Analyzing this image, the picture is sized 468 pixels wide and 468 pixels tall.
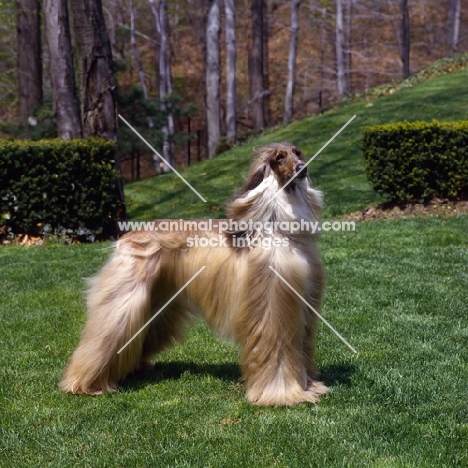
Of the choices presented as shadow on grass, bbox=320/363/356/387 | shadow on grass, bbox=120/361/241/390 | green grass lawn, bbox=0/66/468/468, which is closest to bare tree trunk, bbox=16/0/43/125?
green grass lawn, bbox=0/66/468/468

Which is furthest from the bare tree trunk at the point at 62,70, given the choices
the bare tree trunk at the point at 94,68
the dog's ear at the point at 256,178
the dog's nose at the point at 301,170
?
the dog's nose at the point at 301,170

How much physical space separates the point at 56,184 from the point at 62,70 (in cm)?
340

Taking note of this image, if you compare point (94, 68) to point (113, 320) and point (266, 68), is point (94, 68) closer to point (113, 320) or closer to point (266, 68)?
point (113, 320)

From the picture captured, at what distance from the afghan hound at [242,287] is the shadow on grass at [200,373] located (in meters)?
0.20

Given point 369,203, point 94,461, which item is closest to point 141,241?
point 94,461

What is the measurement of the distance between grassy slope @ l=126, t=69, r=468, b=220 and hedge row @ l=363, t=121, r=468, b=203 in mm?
1241

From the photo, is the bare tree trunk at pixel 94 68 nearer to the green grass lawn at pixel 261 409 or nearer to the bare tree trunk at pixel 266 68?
the green grass lawn at pixel 261 409

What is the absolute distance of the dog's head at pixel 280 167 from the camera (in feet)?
13.8

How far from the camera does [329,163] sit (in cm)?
1664

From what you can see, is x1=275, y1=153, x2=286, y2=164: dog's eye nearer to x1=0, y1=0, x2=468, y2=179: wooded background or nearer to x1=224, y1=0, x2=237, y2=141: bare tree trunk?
x1=0, y1=0, x2=468, y2=179: wooded background

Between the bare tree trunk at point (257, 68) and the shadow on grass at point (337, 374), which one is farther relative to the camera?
the bare tree trunk at point (257, 68)

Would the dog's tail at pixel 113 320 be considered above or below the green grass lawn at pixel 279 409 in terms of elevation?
above

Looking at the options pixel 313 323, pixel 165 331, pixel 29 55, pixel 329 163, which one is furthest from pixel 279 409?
pixel 29 55

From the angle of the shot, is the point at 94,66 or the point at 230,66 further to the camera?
the point at 230,66
